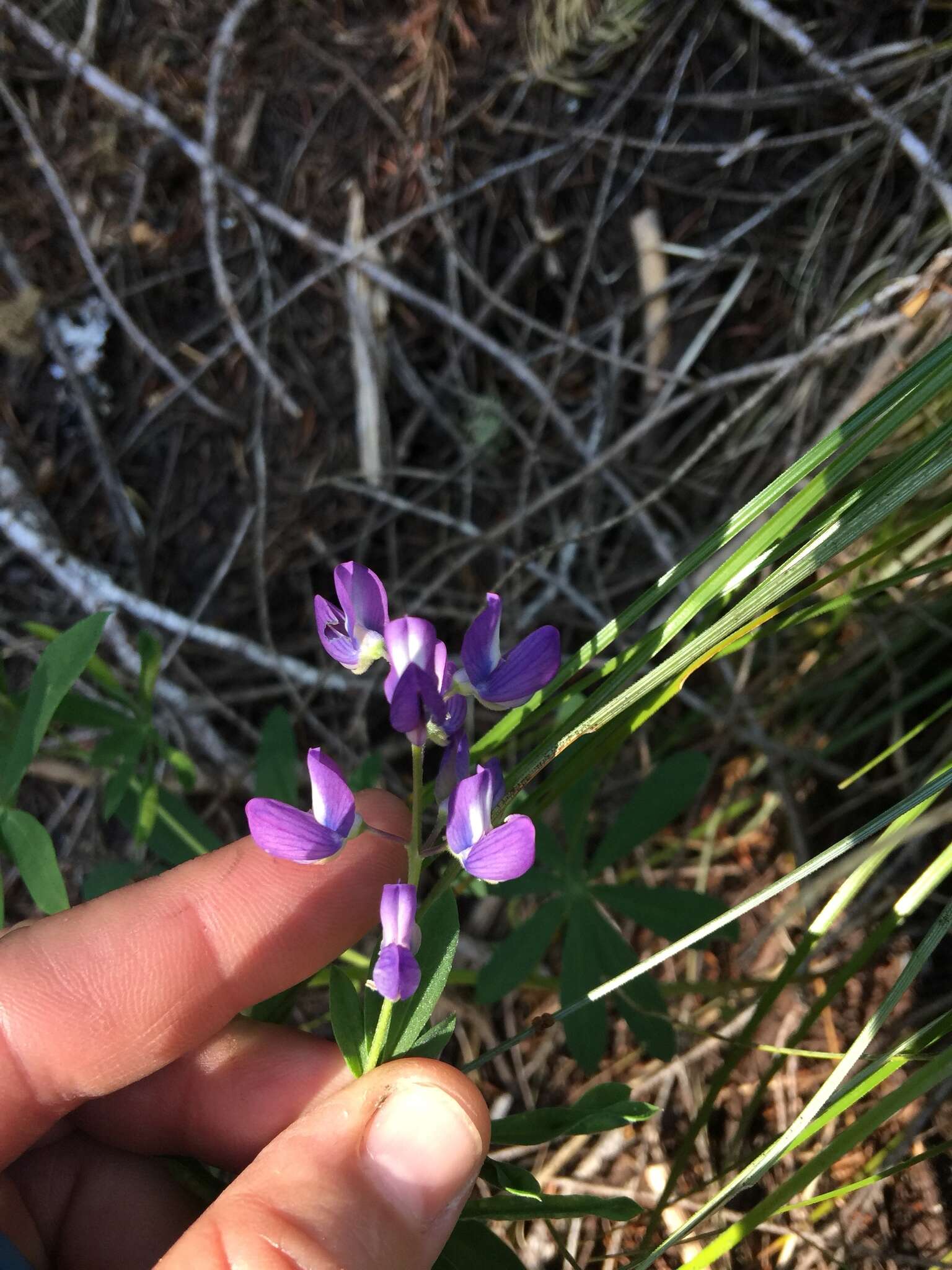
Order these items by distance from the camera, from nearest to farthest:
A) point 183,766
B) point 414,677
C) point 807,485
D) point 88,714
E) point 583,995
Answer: point 414,677, point 807,485, point 583,995, point 88,714, point 183,766

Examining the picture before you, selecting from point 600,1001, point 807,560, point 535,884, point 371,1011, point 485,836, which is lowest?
point 600,1001

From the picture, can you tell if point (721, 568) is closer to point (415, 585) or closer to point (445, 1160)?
point (445, 1160)

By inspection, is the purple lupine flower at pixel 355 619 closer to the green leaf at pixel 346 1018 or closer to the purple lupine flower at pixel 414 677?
the purple lupine flower at pixel 414 677

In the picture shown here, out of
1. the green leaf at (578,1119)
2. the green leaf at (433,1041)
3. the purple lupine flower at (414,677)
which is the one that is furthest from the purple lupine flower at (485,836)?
the green leaf at (578,1119)

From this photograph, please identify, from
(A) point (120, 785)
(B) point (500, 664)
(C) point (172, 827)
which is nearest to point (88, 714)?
(A) point (120, 785)

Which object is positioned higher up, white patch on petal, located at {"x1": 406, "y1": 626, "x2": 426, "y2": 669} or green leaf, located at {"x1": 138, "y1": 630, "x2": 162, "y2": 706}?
white patch on petal, located at {"x1": 406, "y1": 626, "x2": 426, "y2": 669}

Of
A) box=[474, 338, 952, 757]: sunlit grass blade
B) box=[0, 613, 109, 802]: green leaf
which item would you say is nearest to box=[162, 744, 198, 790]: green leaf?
box=[0, 613, 109, 802]: green leaf

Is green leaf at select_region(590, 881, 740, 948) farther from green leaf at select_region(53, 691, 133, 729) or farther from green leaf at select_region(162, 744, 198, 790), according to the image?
green leaf at select_region(53, 691, 133, 729)

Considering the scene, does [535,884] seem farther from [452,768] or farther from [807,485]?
[807,485]
